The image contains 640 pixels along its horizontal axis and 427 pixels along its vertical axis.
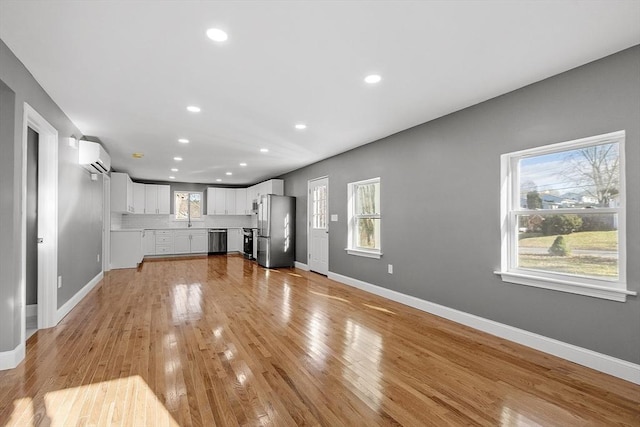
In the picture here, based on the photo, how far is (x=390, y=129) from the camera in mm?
4512

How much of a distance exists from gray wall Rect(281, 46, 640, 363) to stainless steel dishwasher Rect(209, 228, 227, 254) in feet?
20.3

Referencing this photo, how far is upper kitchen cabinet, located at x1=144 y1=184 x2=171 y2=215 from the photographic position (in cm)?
975

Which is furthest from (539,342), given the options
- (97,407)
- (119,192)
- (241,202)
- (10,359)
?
(241,202)

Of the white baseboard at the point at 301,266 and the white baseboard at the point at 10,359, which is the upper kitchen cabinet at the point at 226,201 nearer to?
the white baseboard at the point at 301,266

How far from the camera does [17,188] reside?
254 cm

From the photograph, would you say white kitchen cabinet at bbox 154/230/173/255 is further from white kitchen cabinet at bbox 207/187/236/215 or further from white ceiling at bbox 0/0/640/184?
white ceiling at bbox 0/0/640/184

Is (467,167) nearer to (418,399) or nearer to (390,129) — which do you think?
(390,129)

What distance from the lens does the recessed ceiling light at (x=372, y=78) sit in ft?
9.44

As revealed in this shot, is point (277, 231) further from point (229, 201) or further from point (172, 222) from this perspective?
point (172, 222)

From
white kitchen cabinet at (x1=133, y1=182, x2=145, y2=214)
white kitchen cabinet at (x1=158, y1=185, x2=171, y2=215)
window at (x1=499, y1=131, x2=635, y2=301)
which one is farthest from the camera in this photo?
white kitchen cabinet at (x1=158, y1=185, x2=171, y2=215)

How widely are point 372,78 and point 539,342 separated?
2.81 metres

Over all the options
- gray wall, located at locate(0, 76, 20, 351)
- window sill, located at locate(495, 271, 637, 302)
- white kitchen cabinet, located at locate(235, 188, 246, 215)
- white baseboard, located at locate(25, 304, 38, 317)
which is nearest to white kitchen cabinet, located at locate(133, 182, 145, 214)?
white kitchen cabinet, located at locate(235, 188, 246, 215)

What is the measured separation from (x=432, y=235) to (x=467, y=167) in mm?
945

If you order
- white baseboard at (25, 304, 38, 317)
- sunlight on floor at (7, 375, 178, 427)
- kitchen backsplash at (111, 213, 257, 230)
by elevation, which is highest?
kitchen backsplash at (111, 213, 257, 230)
